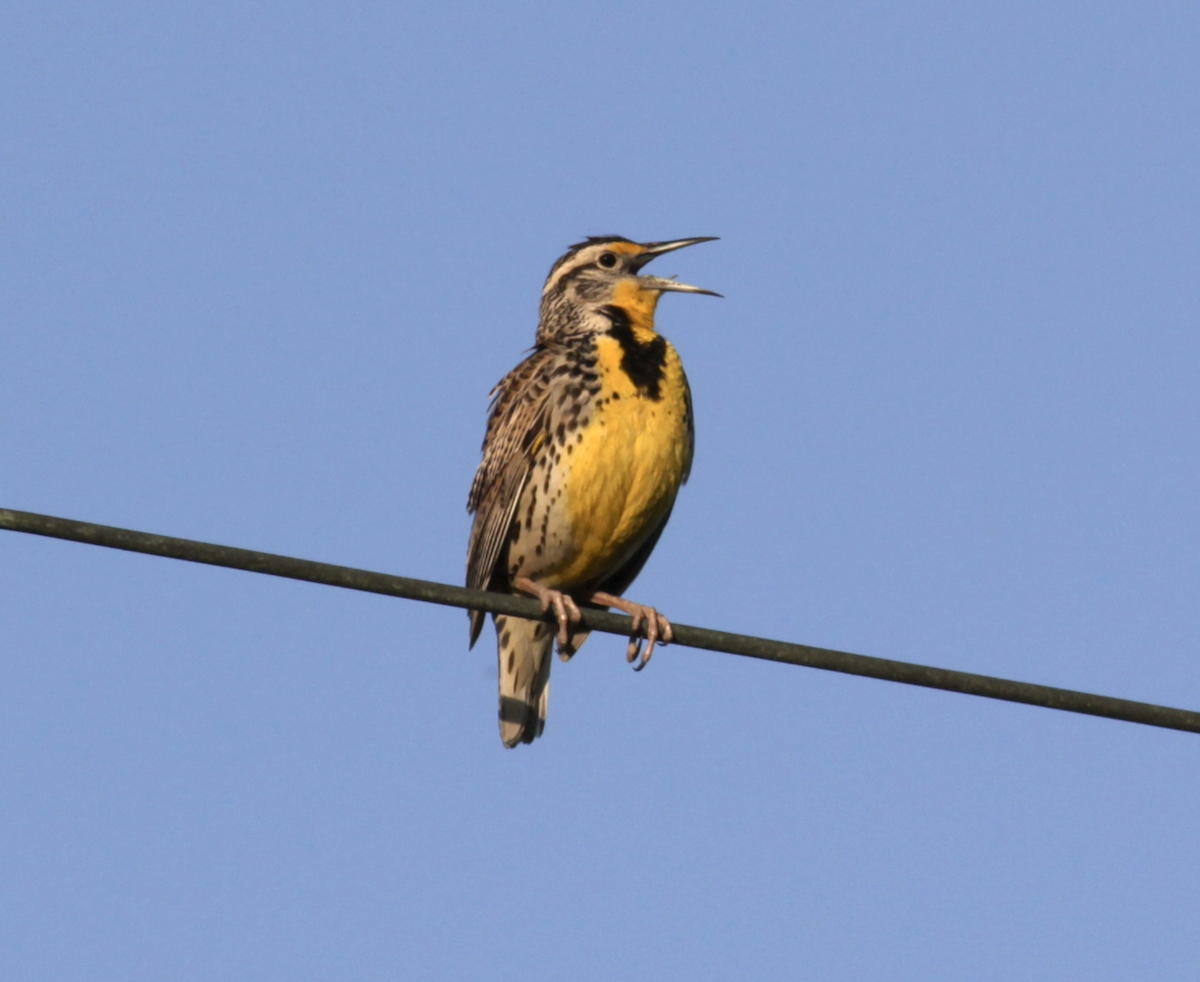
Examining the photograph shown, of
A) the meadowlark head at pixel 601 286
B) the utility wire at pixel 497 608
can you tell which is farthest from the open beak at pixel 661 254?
the utility wire at pixel 497 608

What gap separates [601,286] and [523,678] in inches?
90.3

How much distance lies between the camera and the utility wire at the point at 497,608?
21.1 feet

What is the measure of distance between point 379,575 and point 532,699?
167 inches

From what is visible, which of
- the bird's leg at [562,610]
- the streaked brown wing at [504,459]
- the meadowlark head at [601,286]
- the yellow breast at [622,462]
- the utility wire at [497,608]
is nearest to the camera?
the utility wire at [497,608]

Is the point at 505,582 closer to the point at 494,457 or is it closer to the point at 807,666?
the point at 494,457

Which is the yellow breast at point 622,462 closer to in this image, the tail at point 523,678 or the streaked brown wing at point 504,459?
the streaked brown wing at point 504,459

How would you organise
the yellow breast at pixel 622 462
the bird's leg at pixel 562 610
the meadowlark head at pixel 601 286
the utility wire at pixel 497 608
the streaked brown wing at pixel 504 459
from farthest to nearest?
1. the meadowlark head at pixel 601 286
2. the streaked brown wing at pixel 504 459
3. the yellow breast at pixel 622 462
4. the bird's leg at pixel 562 610
5. the utility wire at pixel 497 608

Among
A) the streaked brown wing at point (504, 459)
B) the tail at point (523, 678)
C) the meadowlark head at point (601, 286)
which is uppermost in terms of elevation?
the meadowlark head at point (601, 286)

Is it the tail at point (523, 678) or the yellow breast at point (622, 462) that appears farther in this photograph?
the tail at point (523, 678)

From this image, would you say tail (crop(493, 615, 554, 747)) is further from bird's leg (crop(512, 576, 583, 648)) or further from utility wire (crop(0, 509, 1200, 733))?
utility wire (crop(0, 509, 1200, 733))

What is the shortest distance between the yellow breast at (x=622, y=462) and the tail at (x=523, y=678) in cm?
83

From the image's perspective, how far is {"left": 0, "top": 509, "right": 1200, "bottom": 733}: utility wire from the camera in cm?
643

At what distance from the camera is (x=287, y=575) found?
21.4 feet

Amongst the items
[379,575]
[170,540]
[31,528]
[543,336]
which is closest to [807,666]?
[379,575]
